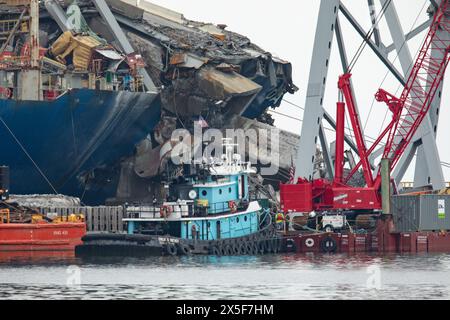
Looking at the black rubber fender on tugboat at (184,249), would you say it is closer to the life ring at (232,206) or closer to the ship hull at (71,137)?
the life ring at (232,206)

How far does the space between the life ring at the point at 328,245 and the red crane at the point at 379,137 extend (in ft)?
19.7

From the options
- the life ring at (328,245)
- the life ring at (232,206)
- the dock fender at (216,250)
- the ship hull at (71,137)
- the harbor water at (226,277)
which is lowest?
the harbor water at (226,277)

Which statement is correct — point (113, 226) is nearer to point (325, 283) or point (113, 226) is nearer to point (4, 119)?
point (4, 119)

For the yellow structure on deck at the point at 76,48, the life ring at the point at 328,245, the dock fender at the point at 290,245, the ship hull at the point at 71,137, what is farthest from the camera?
the yellow structure on deck at the point at 76,48

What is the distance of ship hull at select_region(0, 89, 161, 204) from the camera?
116250 millimetres

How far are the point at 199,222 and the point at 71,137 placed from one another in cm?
1453

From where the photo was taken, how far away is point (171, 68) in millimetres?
136875

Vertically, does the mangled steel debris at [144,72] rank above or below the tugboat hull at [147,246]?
above

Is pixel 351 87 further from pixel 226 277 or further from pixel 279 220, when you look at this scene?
pixel 226 277

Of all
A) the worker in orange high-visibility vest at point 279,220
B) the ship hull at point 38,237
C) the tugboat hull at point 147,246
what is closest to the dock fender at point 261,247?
the tugboat hull at point 147,246

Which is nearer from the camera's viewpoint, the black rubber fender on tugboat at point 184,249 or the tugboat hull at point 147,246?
the tugboat hull at point 147,246

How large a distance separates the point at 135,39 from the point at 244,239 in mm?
33938

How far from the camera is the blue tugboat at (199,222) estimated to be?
10481 cm
